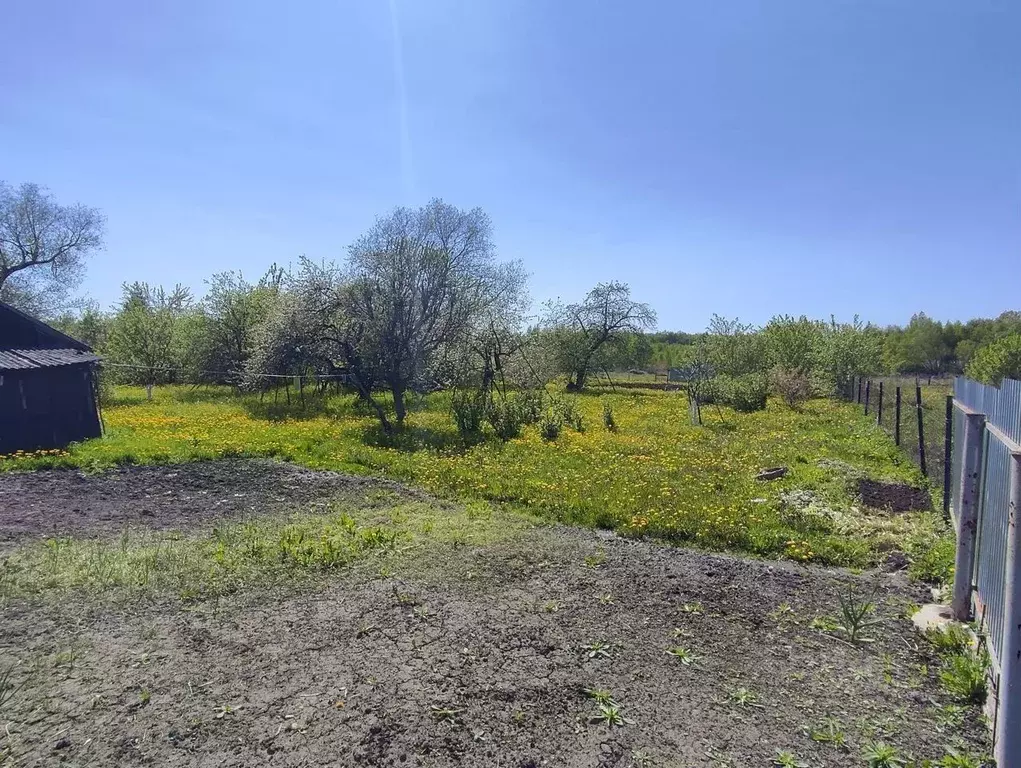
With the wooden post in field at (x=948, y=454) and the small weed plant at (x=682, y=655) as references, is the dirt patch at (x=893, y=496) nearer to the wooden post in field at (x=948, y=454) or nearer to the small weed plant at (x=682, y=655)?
the wooden post in field at (x=948, y=454)

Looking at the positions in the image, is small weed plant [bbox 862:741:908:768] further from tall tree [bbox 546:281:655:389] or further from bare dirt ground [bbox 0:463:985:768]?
tall tree [bbox 546:281:655:389]

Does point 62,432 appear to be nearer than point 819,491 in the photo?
No

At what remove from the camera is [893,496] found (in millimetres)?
8570

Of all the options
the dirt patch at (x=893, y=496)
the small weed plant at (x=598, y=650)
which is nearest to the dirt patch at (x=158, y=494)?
the small weed plant at (x=598, y=650)

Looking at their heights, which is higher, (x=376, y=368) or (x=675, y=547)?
(x=376, y=368)

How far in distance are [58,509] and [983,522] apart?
33.3 ft

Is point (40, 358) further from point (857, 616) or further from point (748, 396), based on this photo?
point (748, 396)

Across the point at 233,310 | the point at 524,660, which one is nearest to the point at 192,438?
the point at 524,660

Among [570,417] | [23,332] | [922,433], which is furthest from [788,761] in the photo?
[23,332]

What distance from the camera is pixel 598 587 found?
544 centimetres

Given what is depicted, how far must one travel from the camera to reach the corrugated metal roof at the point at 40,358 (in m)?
13.0

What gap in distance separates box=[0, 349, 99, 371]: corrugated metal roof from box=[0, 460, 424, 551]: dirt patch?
159 inches

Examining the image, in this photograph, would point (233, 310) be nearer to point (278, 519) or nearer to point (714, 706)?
point (278, 519)

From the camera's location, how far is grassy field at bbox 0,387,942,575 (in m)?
7.16
